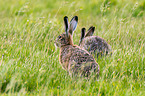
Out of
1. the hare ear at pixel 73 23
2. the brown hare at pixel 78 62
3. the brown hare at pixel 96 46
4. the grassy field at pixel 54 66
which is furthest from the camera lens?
the brown hare at pixel 96 46

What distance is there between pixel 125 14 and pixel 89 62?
561 centimetres

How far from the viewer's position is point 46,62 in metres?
5.19

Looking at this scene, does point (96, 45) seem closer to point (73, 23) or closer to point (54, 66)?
point (73, 23)

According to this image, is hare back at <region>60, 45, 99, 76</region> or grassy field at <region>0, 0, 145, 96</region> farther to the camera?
hare back at <region>60, 45, 99, 76</region>

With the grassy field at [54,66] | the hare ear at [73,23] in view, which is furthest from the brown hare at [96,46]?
the hare ear at [73,23]

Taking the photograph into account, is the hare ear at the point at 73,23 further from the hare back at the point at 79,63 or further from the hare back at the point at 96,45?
the hare back at the point at 79,63

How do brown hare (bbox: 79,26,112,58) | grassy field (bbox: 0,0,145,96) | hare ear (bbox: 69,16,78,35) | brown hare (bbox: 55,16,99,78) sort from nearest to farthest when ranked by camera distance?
1. grassy field (bbox: 0,0,145,96)
2. brown hare (bbox: 55,16,99,78)
3. hare ear (bbox: 69,16,78,35)
4. brown hare (bbox: 79,26,112,58)

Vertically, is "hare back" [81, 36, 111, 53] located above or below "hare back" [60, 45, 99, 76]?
above

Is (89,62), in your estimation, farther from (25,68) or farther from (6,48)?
(6,48)

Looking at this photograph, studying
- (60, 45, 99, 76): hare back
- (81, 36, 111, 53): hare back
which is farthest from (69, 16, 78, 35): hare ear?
(60, 45, 99, 76): hare back

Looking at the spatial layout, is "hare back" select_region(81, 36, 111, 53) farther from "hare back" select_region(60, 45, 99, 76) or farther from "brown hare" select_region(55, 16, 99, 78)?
"hare back" select_region(60, 45, 99, 76)

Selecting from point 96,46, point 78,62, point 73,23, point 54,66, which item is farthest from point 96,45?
point 78,62

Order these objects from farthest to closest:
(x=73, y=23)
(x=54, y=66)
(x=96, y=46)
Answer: (x=96, y=46) < (x=73, y=23) < (x=54, y=66)

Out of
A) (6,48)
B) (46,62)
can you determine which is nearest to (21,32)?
(6,48)
